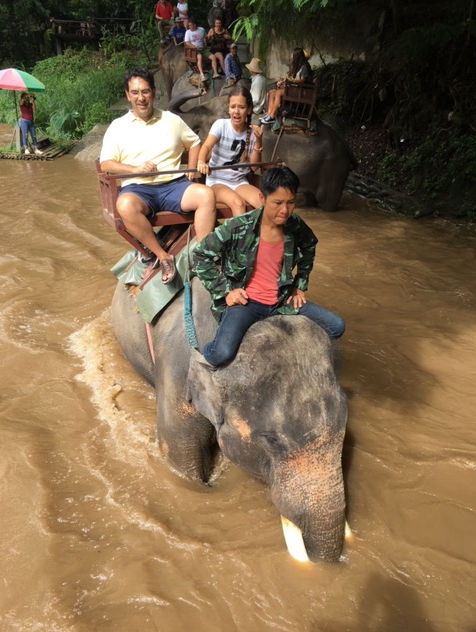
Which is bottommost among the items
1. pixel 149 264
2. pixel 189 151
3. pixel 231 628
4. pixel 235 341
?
pixel 231 628

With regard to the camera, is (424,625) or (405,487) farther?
(405,487)

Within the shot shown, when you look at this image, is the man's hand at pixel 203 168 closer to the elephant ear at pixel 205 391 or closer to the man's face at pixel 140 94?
the man's face at pixel 140 94

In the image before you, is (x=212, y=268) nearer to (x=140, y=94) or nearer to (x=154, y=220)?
(x=154, y=220)

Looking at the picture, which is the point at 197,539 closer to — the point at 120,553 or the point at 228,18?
the point at 120,553

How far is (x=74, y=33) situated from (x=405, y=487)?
23.4 metres

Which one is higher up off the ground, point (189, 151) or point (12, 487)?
point (189, 151)

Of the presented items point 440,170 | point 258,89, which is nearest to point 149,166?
point 440,170

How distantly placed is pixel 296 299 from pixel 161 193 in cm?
133

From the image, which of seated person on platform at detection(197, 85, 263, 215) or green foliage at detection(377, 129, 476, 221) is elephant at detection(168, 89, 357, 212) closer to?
green foliage at detection(377, 129, 476, 221)

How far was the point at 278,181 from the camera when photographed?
102 inches

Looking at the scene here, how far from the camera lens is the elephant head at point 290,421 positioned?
7.57ft

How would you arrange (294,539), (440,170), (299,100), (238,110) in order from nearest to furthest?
(294,539) → (238,110) → (299,100) → (440,170)

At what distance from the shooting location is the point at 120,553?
9.07ft

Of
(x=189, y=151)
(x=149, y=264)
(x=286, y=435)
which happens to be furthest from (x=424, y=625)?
(x=189, y=151)
